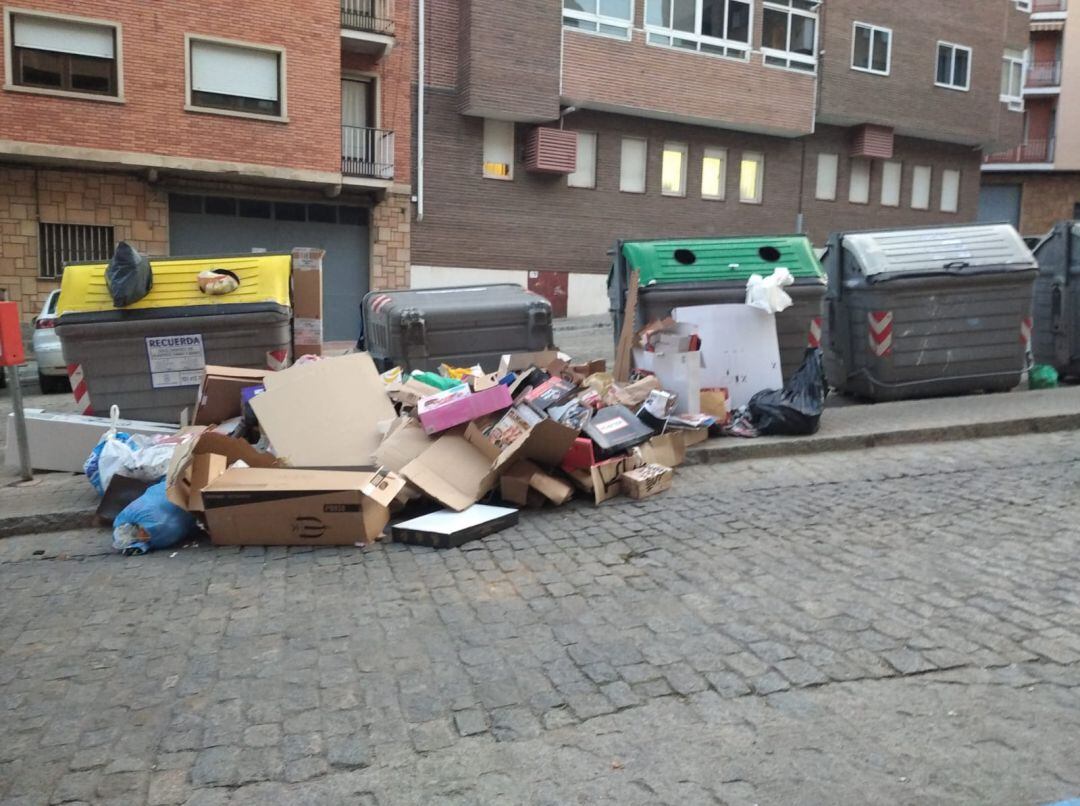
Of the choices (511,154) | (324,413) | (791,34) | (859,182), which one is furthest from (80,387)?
(859,182)

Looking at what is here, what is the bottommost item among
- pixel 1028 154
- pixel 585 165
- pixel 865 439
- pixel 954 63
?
pixel 865 439

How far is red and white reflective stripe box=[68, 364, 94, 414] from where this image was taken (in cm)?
655

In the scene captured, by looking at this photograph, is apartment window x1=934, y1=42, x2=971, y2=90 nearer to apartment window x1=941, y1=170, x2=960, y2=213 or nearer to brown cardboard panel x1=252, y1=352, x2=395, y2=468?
apartment window x1=941, y1=170, x2=960, y2=213

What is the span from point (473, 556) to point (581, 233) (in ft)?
62.3

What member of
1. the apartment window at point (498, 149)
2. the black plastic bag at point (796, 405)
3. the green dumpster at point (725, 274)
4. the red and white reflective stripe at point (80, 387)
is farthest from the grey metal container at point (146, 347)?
the apartment window at point (498, 149)

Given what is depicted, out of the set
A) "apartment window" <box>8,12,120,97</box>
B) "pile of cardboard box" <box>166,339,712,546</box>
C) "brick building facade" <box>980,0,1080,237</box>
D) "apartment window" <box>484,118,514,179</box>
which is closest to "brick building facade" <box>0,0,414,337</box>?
"apartment window" <box>8,12,120,97</box>

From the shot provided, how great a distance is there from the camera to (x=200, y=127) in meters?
16.8

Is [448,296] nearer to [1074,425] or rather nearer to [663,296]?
[663,296]

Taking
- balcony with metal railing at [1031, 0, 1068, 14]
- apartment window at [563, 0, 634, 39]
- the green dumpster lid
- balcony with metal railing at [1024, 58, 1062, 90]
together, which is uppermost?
balcony with metal railing at [1031, 0, 1068, 14]

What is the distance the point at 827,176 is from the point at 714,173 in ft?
13.4

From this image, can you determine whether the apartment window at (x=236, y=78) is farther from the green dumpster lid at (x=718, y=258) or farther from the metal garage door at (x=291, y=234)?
the green dumpster lid at (x=718, y=258)

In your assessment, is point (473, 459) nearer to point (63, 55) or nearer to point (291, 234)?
point (63, 55)

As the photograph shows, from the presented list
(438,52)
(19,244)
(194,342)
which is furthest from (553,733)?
(438,52)

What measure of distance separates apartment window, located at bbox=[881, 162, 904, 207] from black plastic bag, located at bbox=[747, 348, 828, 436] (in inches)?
898
